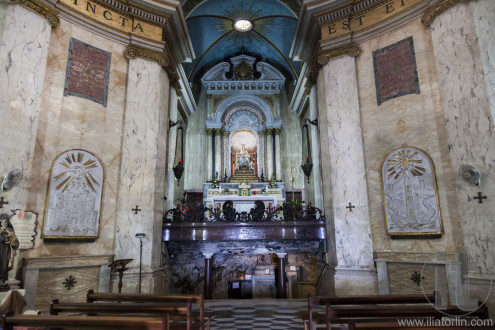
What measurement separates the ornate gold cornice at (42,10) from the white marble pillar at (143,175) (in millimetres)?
1838

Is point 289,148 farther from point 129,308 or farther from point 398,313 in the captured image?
point 129,308

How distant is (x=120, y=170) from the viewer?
7.89 metres

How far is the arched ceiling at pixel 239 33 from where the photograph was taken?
13062 millimetres

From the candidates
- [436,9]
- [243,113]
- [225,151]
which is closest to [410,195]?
[436,9]

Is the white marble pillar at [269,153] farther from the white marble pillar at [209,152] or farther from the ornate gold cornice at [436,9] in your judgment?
the ornate gold cornice at [436,9]

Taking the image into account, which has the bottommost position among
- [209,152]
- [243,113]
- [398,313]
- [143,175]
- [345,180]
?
[398,313]

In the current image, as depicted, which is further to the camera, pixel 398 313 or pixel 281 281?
pixel 281 281

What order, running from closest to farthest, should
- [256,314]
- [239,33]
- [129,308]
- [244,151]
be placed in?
[129,308] < [256,314] < [239,33] < [244,151]

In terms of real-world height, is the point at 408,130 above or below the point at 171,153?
below

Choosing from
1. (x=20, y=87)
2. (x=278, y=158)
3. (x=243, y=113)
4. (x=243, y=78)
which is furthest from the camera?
(x=243, y=113)

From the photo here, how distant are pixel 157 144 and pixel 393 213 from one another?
596 cm

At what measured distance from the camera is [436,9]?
7.10 meters

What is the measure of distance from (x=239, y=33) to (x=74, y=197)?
11.1 metres

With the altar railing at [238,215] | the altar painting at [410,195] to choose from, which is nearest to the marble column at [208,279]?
the altar railing at [238,215]
